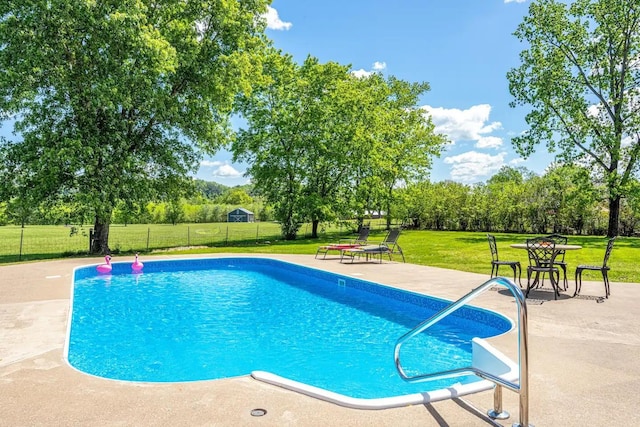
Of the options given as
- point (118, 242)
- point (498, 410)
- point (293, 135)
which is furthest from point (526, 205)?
point (498, 410)

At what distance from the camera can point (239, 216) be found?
59156 mm

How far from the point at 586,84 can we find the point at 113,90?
Result: 24.3m

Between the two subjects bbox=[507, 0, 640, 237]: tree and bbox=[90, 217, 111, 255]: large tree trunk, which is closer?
bbox=[90, 217, 111, 255]: large tree trunk

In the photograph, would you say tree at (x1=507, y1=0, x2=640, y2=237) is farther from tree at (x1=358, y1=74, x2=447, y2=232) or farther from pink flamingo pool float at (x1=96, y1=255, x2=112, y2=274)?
pink flamingo pool float at (x1=96, y1=255, x2=112, y2=274)

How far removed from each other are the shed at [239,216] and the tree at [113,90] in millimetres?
38898

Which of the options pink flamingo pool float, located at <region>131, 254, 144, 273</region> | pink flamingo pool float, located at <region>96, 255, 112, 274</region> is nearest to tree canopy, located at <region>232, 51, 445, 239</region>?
pink flamingo pool float, located at <region>131, 254, 144, 273</region>

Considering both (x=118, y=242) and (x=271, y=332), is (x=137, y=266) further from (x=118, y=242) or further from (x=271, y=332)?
(x=118, y=242)

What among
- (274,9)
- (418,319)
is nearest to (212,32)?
(274,9)

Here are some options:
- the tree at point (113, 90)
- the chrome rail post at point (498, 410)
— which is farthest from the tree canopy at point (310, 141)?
the chrome rail post at point (498, 410)

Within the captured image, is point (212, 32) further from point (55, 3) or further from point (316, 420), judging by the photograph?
point (316, 420)

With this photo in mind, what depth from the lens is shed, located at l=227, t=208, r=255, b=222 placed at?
57.5 m

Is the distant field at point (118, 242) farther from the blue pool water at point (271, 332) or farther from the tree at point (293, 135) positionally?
the blue pool water at point (271, 332)

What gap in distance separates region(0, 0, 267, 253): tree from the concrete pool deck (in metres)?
10.2

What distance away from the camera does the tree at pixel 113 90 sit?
13.7 m
